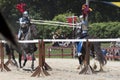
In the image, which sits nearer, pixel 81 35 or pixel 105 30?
pixel 81 35

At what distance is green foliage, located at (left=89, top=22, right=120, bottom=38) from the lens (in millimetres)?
36281

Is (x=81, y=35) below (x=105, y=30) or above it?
above

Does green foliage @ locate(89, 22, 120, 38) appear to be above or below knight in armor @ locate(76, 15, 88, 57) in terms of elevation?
below

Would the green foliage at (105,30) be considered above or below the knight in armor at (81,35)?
below

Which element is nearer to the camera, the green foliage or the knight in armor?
the knight in armor

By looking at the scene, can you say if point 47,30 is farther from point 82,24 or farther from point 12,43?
point 12,43

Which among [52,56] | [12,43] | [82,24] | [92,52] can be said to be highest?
[12,43]

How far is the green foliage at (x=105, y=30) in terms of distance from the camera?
3628 cm

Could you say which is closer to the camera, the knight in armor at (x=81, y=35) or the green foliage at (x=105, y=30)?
the knight in armor at (x=81, y=35)

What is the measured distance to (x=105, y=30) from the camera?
37.2 metres

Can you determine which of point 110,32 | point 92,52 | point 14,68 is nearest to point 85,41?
point 92,52

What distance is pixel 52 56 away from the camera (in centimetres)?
2359

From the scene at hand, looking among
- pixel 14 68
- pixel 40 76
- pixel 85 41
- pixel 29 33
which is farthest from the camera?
pixel 14 68

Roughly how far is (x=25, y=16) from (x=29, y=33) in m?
0.88
